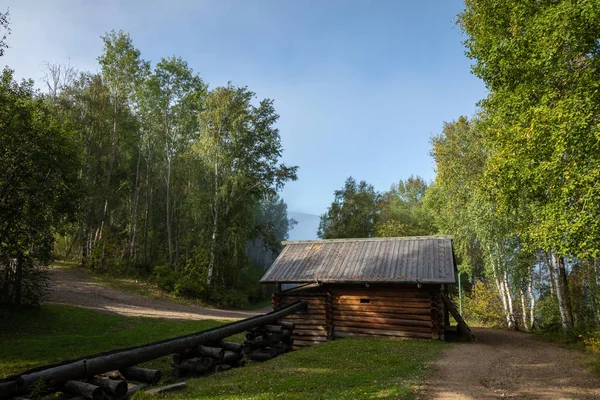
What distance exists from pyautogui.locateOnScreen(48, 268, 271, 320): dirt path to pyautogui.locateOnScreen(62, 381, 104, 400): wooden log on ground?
45.0ft

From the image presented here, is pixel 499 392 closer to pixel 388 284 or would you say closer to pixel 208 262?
pixel 388 284

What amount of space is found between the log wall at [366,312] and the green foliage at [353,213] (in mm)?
25820

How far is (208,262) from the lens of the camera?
31.8 metres

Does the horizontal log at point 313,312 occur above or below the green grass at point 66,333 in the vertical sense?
above

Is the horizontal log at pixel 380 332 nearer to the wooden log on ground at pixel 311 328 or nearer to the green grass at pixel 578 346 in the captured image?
the wooden log on ground at pixel 311 328

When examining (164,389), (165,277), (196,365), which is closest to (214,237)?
(165,277)

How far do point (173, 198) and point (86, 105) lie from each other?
11.9 metres

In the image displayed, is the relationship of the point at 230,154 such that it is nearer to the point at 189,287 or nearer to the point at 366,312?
the point at 189,287

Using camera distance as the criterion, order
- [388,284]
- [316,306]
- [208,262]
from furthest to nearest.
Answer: [208,262] < [316,306] < [388,284]

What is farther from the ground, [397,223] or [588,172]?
[397,223]

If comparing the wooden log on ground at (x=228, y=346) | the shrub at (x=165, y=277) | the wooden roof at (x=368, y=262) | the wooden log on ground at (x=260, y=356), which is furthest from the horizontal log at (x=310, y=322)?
the shrub at (x=165, y=277)

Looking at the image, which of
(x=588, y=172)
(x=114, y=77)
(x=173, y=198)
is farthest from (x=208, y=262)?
(x=588, y=172)

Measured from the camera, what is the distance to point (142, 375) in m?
9.02

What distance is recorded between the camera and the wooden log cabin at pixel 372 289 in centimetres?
1548
